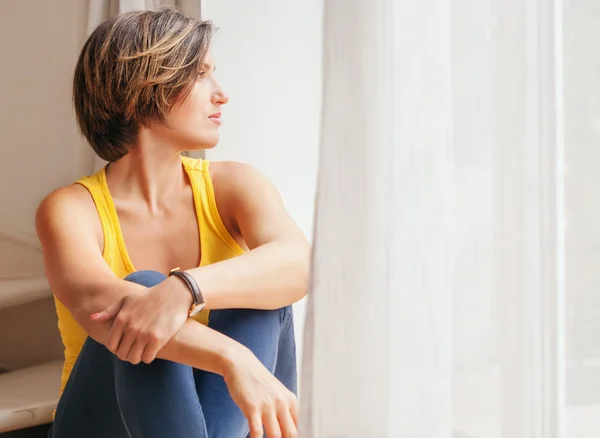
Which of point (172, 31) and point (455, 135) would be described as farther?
point (172, 31)

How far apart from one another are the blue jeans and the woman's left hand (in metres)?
0.05

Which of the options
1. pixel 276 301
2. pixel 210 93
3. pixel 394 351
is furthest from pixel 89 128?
pixel 394 351

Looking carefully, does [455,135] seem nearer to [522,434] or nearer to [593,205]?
[593,205]

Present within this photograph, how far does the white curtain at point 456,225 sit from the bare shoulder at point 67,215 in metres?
0.59

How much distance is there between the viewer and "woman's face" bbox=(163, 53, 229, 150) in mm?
1252

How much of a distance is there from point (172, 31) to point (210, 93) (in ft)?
0.41

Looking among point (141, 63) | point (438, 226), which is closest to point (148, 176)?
point (141, 63)

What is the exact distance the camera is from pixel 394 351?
69cm

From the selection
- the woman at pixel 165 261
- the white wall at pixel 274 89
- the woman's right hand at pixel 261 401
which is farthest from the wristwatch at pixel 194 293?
the white wall at pixel 274 89

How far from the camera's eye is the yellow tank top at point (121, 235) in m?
1.26

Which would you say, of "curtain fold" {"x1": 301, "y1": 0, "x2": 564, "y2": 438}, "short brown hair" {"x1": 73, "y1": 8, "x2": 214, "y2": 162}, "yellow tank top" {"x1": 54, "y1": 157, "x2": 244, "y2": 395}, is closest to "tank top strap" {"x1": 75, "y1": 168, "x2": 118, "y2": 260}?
"yellow tank top" {"x1": 54, "y1": 157, "x2": 244, "y2": 395}

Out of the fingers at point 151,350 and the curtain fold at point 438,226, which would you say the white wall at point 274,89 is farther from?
the curtain fold at point 438,226

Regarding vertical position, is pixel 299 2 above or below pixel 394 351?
above

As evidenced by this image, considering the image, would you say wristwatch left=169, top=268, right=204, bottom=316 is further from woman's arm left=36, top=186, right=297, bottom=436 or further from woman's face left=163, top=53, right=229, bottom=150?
woman's face left=163, top=53, right=229, bottom=150
